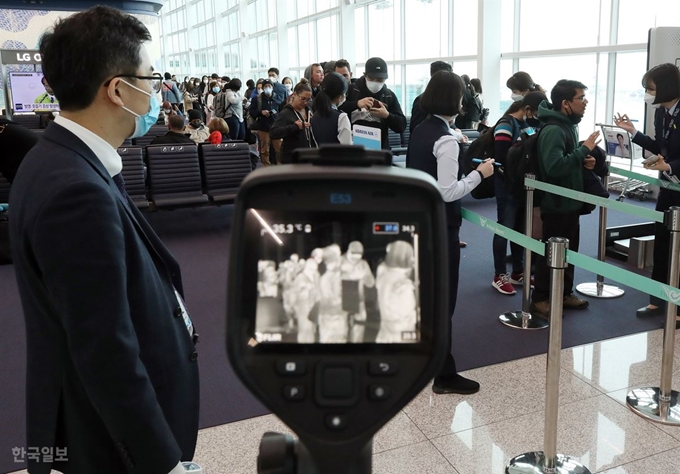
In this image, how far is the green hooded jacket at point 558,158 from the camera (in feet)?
12.6

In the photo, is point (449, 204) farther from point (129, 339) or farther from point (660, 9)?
point (660, 9)

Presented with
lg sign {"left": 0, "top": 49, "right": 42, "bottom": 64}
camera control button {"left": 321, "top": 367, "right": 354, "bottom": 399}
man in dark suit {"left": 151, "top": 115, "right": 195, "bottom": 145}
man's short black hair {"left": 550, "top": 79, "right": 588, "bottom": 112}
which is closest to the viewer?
camera control button {"left": 321, "top": 367, "right": 354, "bottom": 399}

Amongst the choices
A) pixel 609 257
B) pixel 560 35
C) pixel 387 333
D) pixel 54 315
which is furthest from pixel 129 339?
pixel 560 35

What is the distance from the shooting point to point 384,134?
533cm

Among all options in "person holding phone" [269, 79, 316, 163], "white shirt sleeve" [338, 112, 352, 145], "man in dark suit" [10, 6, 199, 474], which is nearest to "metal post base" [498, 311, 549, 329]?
"white shirt sleeve" [338, 112, 352, 145]

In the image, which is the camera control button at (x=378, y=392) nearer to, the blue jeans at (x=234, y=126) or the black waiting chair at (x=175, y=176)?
the black waiting chair at (x=175, y=176)

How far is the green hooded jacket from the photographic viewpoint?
3.84 meters

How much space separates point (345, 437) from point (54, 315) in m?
0.77

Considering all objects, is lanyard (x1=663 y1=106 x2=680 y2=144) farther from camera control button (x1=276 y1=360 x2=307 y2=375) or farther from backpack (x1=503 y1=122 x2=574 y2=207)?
camera control button (x1=276 y1=360 x2=307 y2=375)

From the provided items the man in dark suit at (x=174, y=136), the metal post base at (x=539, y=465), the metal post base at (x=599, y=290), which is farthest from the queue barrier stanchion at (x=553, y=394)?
the man in dark suit at (x=174, y=136)

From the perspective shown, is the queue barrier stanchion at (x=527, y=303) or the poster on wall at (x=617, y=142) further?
the poster on wall at (x=617, y=142)

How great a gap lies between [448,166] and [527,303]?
1597 millimetres

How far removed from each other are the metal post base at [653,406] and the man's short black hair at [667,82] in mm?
2031

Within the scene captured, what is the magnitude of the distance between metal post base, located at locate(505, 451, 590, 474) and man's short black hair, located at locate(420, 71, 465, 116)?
157cm
